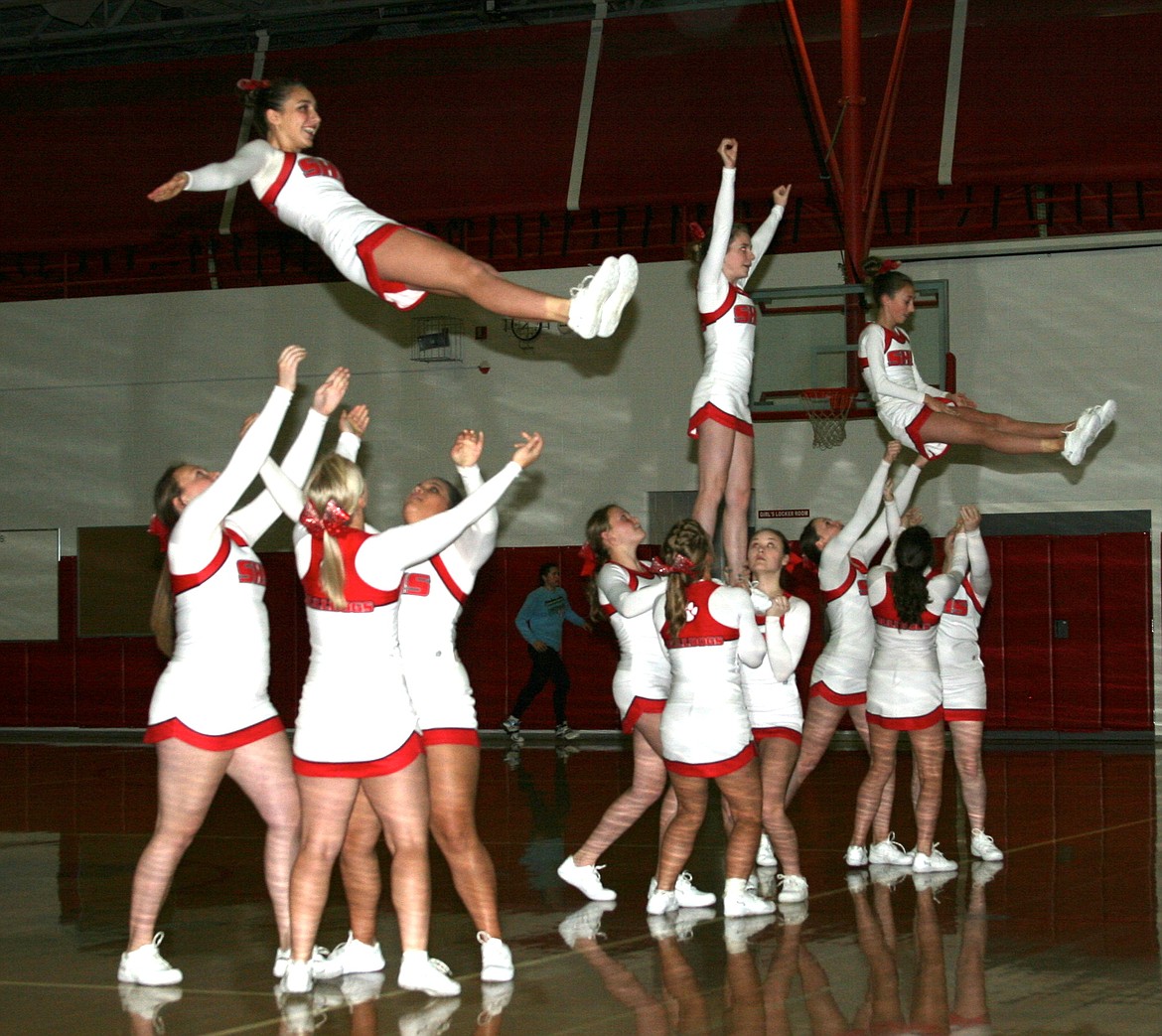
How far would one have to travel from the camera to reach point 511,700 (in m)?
17.9

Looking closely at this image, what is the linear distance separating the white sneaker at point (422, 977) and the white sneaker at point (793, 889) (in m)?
2.41

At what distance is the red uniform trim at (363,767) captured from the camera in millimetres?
5328

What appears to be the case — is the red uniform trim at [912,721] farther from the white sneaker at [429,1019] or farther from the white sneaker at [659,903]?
the white sneaker at [429,1019]

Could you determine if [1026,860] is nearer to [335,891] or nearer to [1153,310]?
[335,891]

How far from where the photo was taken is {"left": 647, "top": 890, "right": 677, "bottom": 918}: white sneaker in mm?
7195

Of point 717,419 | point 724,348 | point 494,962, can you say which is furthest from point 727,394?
point 494,962

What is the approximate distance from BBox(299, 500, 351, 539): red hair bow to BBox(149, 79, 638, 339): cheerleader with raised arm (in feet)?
4.00

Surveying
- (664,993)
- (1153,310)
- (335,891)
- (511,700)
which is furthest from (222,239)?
(664,993)

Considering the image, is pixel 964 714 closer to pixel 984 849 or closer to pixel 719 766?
pixel 984 849

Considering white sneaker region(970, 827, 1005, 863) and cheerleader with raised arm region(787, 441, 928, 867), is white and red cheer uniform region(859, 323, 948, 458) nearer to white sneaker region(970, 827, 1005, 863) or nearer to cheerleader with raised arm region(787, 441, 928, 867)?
cheerleader with raised arm region(787, 441, 928, 867)

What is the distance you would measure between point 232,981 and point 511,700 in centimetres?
1189

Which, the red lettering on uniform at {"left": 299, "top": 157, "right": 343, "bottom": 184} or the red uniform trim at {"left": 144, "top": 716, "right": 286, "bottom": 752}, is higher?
the red lettering on uniform at {"left": 299, "top": 157, "right": 343, "bottom": 184}

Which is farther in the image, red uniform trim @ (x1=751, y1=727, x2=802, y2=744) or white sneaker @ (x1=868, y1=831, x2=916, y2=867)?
white sneaker @ (x1=868, y1=831, x2=916, y2=867)

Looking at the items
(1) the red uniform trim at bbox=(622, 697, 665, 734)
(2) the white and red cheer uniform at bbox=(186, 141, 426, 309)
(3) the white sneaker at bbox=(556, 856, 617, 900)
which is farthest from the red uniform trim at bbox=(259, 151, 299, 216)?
(3) the white sneaker at bbox=(556, 856, 617, 900)
